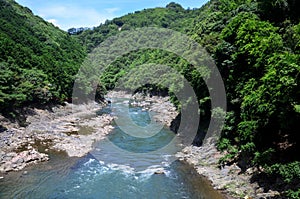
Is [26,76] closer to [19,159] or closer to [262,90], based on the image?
[19,159]

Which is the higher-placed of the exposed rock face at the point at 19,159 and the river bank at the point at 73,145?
the river bank at the point at 73,145

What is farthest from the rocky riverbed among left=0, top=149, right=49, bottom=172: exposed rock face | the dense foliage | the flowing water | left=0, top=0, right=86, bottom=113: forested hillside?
the dense foliage

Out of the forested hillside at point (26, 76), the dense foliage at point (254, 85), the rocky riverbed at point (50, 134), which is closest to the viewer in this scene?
the dense foliage at point (254, 85)

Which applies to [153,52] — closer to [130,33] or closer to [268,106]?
[130,33]

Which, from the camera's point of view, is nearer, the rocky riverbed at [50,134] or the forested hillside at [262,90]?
the forested hillside at [262,90]

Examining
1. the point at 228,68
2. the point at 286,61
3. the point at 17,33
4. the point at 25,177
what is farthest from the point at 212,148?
the point at 17,33

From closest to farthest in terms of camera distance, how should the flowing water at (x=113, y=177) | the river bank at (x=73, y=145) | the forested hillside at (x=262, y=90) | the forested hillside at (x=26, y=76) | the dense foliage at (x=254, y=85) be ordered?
the forested hillside at (x=262, y=90), the dense foliage at (x=254, y=85), the flowing water at (x=113, y=177), the river bank at (x=73, y=145), the forested hillside at (x=26, y=76)

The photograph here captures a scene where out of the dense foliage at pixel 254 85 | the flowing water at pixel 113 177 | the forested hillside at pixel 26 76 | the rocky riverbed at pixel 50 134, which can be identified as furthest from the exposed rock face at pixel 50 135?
the dense foliage at pixel 254 85

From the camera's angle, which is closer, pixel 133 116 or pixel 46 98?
pixel 46 98

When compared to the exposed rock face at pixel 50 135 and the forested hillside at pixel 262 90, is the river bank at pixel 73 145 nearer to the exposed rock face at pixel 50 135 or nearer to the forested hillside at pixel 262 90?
the exposed rock face at pixel 50 135
